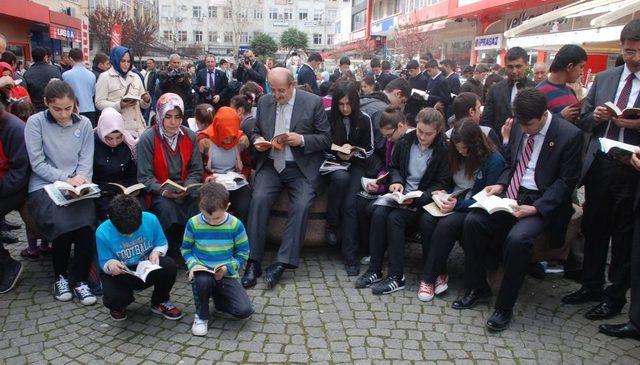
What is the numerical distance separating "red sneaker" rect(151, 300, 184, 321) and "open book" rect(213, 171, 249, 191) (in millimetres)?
1262

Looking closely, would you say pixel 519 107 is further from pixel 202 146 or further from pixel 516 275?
pixel 202 146

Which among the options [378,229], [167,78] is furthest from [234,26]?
[378,229]

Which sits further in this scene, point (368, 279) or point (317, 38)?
point (317, 38)

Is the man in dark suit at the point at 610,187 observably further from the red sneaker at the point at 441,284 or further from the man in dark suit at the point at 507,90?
the man in dark suit at the point at 507,90

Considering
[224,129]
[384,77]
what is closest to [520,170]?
[224,129]

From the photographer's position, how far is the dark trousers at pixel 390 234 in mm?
4395

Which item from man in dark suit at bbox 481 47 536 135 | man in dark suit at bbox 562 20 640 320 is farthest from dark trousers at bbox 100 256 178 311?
man in dark suit at bbox 481 47 536 135

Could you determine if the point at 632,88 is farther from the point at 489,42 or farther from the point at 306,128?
the point at 489,42

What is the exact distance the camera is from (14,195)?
4324 mm

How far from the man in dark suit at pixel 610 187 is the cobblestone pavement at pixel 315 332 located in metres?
0.26

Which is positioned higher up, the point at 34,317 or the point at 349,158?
the point at 349,158

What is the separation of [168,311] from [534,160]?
10.4 ft

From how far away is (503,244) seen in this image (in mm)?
3963

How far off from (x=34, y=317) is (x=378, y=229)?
2.89 meters
